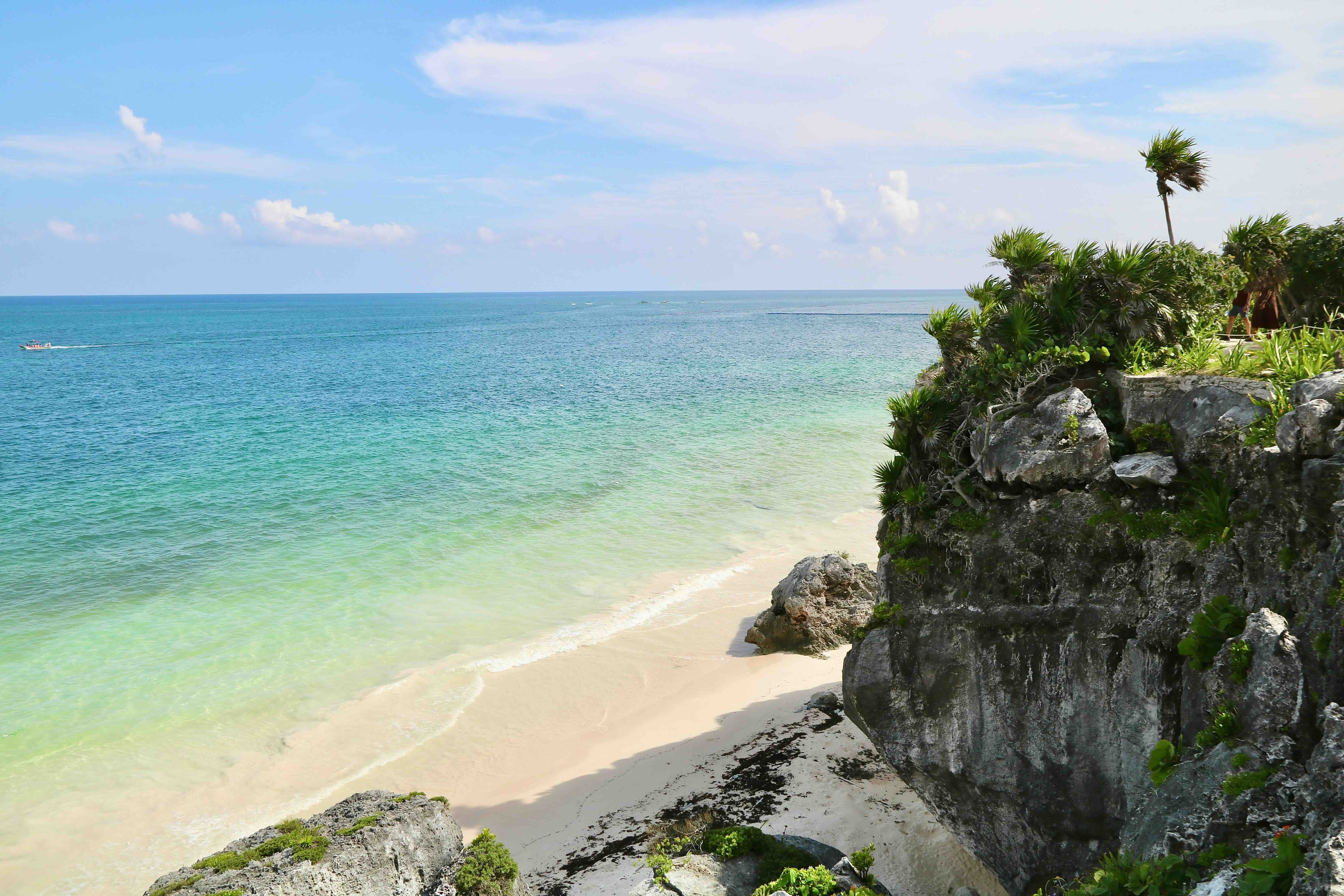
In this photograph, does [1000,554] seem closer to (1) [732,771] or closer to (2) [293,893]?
(1) [732,771]

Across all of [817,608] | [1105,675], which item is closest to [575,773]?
[817,608]

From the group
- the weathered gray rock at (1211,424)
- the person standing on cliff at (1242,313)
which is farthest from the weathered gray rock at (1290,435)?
the person standing on cliff at (1242,313)

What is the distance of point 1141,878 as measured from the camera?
6.61 m

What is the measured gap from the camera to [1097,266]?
1079 cm

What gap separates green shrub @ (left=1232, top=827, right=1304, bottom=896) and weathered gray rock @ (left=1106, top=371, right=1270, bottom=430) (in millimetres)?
4772

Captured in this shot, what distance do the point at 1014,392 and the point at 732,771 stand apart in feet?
25.8

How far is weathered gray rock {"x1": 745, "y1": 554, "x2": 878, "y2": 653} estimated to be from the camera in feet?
62.6

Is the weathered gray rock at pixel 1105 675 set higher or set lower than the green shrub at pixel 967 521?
lower

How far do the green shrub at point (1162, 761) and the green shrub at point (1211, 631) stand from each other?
0.80m

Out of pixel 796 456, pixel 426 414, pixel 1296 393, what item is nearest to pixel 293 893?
pixel 1296 393

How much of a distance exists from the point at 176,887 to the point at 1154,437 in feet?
40.2

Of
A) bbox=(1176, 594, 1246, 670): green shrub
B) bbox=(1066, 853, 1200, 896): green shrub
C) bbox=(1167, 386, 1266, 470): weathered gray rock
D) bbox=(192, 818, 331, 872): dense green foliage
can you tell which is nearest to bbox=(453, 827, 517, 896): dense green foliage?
bbox=(192, 818, 331, 872): dense green foliage

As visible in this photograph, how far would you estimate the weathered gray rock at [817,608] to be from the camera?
19094 millimetres

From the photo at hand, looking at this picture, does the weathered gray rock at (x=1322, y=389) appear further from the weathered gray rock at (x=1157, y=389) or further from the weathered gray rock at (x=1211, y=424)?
the weathered gray rock at (x=1157, y=389)
